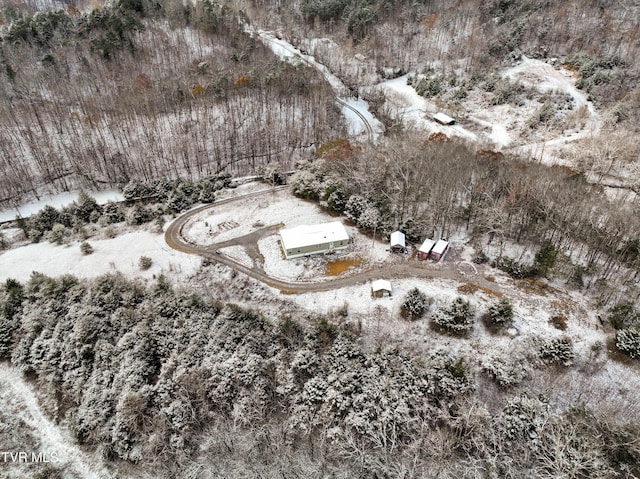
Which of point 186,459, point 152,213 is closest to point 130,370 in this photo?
point 186,459

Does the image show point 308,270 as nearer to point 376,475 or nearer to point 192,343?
point 192,343

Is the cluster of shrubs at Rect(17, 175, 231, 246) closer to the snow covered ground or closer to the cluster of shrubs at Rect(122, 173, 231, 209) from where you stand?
the cluster of shrubs at Rect(122, 173, 231, 209)

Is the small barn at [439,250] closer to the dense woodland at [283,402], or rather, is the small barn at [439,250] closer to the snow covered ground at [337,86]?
the dense woodland at [283,402]

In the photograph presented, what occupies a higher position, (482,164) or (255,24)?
(255,24)

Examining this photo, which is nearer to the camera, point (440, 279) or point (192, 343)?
point (192, 343)

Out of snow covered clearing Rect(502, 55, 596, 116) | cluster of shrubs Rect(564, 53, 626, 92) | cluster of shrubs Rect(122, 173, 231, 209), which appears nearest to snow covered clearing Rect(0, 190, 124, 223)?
cluster of shrubs Rect(122, 173, 231, 209)

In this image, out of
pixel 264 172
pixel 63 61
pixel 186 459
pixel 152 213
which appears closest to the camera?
pixel 186 459

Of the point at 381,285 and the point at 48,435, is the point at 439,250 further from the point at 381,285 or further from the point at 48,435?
the point at 48,435

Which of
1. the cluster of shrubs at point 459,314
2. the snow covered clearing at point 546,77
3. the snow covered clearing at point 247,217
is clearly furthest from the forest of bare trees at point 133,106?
the snow covered clearing at point 546,77
